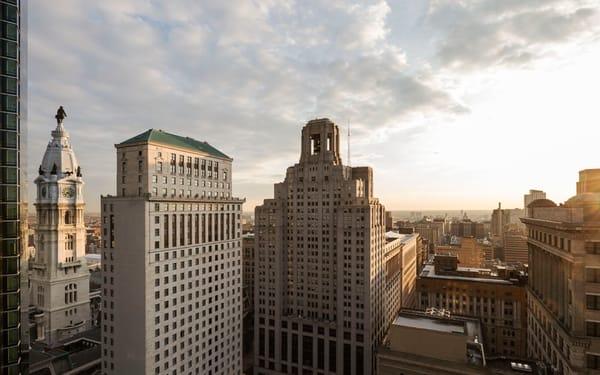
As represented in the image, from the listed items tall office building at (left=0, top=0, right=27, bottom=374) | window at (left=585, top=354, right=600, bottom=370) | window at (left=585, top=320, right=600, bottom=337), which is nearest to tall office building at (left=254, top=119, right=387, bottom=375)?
window at (left=585, top=354, right=600, bottom=370)

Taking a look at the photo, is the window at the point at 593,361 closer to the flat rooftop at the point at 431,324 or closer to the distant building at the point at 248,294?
the flat rooftop at the point at 431,324

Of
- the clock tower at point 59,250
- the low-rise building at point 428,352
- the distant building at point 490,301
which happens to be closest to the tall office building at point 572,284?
the low-rise building at point 428,352

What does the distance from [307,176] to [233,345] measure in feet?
199

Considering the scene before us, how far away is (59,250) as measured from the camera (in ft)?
372

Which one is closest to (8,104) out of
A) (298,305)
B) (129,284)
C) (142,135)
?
(142,135)

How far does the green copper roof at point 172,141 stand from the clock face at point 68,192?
195 ft

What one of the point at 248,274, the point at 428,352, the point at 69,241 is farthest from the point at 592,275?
the point at 248,274

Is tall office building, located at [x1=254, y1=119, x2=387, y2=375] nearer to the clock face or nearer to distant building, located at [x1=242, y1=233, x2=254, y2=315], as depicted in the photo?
distant building, located at [x1=242, y1=233, x2=254, y2=315]

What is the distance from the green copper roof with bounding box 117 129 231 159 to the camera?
75.2 m

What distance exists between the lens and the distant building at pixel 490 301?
131875 millimetres

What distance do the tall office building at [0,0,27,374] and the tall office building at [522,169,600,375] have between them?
305ft

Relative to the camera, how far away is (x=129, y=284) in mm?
70500

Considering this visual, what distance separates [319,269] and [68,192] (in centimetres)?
9486

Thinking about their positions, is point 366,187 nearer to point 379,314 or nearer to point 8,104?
point 379,314
